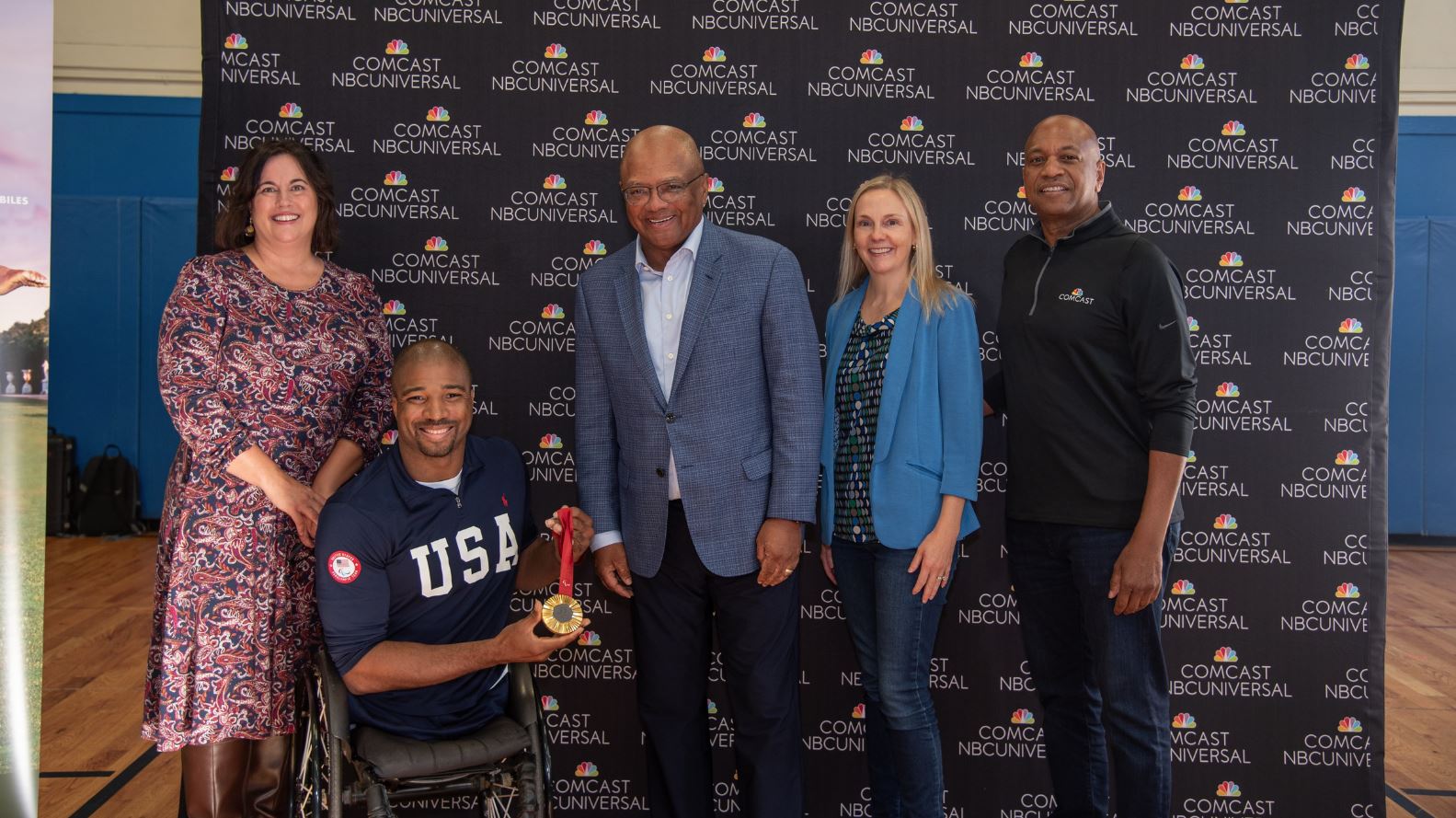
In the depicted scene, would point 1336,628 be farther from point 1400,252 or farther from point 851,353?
point 1400,252

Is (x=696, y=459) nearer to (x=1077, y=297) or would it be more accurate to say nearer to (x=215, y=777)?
(x=1077, y=297)

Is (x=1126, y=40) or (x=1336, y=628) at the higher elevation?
(x=1126, y=40)

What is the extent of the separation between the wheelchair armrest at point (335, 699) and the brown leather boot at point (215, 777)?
0.54 meters

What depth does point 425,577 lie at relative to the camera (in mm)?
2145

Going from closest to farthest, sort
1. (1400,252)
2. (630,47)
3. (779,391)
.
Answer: (779,391) < (630,47) < (1400,252)

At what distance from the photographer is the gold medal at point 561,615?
6.28ft

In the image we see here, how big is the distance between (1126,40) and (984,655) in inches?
76.0

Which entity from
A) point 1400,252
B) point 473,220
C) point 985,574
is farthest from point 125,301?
point 1400,252

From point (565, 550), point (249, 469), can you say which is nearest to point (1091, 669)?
point (565, 550)

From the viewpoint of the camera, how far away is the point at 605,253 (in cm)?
311

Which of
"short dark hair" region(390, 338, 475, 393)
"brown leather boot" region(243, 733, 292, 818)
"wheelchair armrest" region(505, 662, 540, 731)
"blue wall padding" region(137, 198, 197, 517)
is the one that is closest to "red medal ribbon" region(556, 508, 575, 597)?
"wheelchair armrest" region(505, 662, 540, 731)

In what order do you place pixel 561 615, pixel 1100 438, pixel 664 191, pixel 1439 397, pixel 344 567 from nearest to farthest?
1. pixel 561 615
2. pixel 344 567
3. pixel 664 191
4. pixel 1100 438
5. pixel 1439 397

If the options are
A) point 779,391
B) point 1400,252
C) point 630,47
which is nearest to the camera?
point 779,391

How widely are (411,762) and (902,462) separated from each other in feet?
3.97
